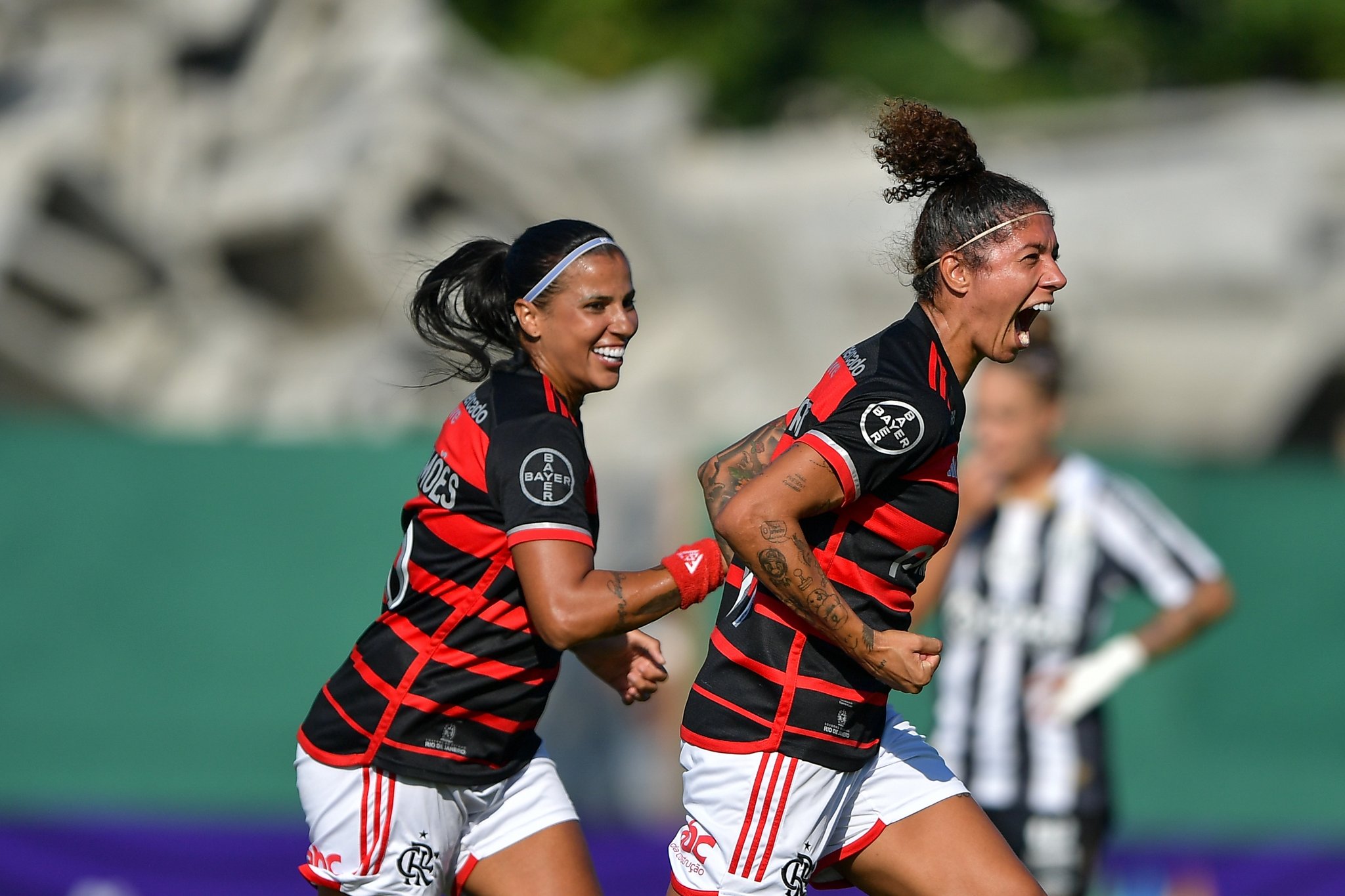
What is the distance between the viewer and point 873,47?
22312 mm

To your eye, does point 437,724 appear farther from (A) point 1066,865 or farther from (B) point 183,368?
(B) point 183,368

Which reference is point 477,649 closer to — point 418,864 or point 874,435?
point 418,864

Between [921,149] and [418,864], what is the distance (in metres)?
2.16

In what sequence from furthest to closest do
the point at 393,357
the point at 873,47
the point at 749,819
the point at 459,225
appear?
1. the point at 873,47
2. the point at 459,225
3. the point at 393,357
4. the point at 749,819

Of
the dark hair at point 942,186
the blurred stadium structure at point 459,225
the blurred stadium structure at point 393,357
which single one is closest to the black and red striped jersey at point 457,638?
the dark hair at point 942,186

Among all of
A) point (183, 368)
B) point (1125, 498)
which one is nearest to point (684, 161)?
point (183, 368)

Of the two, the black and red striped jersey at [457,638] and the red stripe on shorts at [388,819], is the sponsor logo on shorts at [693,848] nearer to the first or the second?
the black and red striped jersey at [457,638]

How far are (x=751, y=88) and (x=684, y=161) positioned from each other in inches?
260

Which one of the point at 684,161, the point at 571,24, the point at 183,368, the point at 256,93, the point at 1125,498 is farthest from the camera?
the point at 571,24

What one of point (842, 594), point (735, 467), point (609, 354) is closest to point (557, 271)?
point (609, 354)

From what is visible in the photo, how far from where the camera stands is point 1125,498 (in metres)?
5.68

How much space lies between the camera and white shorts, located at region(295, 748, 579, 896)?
12.8 feet

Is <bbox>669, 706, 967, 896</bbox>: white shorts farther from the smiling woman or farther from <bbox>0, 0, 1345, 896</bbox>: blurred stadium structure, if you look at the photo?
<bbox>0, 0, 1345, 896</bbox>: blurred stadium structure

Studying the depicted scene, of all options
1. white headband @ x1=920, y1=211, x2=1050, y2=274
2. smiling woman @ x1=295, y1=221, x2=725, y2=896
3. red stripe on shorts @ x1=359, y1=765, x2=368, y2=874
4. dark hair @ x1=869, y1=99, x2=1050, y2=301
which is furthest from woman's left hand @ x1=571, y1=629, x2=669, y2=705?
white headband @ x1=920, y1=211, x2=1050, y2=274
